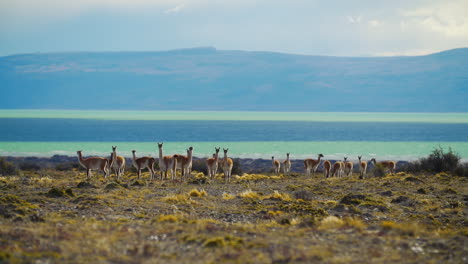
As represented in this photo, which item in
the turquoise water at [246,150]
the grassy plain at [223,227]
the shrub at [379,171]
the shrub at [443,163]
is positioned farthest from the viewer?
the turquoise water at [246,150]

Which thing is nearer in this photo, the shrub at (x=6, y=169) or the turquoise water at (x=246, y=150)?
the shrub at (x=6, y=169)

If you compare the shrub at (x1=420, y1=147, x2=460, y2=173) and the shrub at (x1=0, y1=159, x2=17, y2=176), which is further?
the shrub at (x1=420, y1=147, x2=460, y2=173)

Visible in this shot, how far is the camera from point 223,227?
13609mm

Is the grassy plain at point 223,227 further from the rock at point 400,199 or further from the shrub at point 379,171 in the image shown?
the shrub at point 379,171

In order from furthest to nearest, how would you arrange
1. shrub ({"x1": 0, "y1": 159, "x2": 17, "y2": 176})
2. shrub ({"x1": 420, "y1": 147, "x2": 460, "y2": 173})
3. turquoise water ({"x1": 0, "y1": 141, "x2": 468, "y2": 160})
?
turquoise water ({"x1": 0, "y1": 141, "x2": 468, "y2": 160})
shrub ({"x1": 420, "y1": 147, "x2": 460, "y2": 173})
shrub ({"x1": 0, "y1": 159, "x2": 17, "y2": 176})

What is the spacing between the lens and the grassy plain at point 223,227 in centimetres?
1048

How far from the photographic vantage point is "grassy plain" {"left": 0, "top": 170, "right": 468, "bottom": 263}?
10484 millimetres

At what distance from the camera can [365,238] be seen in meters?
12.3

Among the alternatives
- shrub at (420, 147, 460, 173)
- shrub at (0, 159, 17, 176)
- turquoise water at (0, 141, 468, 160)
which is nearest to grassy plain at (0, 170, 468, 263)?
shrub at (0, 159, 17, 176)

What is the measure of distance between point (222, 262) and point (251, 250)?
1085 millimetres

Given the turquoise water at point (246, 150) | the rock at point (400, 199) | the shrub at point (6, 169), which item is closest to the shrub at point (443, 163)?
the rock at point (400, 199)

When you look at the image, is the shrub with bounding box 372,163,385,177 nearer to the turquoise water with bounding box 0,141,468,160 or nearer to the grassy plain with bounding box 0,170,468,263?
the grassy plain with bounding box 0,170,468,263

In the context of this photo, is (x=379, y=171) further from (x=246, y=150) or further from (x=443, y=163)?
(x=246, y=150)

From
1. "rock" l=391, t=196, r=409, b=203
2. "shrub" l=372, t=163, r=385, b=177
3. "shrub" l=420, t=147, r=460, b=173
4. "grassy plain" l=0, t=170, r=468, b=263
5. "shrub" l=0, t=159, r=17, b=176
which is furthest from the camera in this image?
"shrub" l=420, t=147, r=460, b=173
